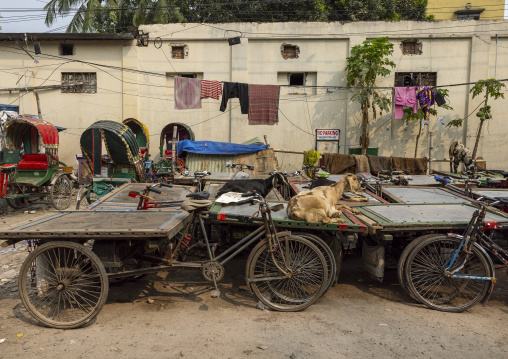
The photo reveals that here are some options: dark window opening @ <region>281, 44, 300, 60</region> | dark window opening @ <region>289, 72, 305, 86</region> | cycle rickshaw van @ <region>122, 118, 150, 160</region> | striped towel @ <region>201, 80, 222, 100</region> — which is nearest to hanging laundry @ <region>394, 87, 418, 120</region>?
dark window opening @ <region>289, 72, 305, 86</region>

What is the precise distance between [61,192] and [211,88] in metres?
6.68

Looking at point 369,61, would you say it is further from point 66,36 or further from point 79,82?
point 66,36

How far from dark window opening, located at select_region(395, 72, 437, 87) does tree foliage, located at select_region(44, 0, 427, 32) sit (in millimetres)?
6453

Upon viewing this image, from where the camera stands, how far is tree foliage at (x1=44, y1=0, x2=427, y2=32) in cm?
2139

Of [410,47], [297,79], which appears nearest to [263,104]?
→ [297,79]

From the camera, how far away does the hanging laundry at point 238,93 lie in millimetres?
14781

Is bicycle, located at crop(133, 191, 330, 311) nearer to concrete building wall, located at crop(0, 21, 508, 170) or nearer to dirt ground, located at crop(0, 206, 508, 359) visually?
dirt ground, located at crop(0, 206, 508, 359)

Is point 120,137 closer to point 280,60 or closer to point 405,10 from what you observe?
point 280,60

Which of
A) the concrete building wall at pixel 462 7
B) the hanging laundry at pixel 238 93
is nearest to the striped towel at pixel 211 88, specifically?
the hanging laundry at pixel 238 93

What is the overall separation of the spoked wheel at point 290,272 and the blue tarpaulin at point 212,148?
980 centimetres

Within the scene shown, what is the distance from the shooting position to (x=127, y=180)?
29.1ft

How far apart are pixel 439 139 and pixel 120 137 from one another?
13.3 metres

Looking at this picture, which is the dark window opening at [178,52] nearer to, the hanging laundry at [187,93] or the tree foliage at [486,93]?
the hanging laundry at [187,93]

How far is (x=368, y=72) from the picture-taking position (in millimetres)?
15297
